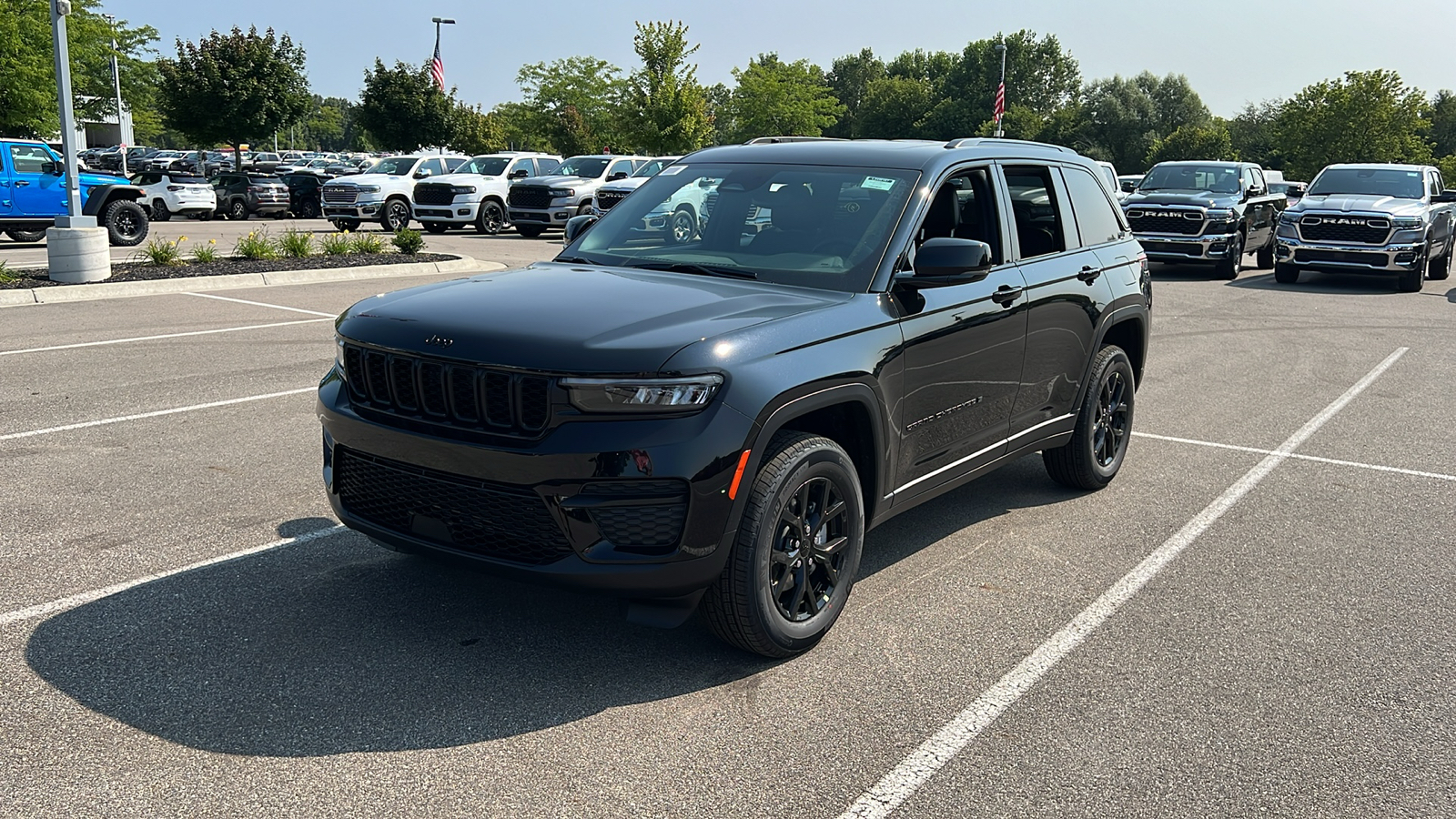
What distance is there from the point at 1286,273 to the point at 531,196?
658 inches

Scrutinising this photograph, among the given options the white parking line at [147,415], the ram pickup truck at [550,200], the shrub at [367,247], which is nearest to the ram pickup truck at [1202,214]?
the shrub at [367,247]

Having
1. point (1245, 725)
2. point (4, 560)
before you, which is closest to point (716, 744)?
point (1245, 725)

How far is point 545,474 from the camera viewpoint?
367 centimetres

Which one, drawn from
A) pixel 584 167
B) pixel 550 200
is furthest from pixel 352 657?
pixel 584 167

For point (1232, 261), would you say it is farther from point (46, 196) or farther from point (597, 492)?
point (46, 196)

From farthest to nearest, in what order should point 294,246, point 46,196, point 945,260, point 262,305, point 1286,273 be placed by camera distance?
1. point 46,196
2. point 1286,273
3. point 294,246
4. point 262,305
5. point 945,260

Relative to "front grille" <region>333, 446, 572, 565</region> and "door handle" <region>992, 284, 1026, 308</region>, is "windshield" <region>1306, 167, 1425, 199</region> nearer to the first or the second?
"door handle" <region>992, 284, 1026, 308</region>

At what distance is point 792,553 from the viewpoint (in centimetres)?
413

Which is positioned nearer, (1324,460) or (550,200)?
(1324,460)

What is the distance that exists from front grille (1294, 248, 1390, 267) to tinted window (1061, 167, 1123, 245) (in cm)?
1394

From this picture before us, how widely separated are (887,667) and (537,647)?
1233 mm

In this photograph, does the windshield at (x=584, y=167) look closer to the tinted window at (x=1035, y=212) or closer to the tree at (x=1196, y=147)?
the tinted window at (x=1035, y=212)

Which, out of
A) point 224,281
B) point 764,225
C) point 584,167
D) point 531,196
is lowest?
point 224,281

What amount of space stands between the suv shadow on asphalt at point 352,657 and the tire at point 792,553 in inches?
8.0
